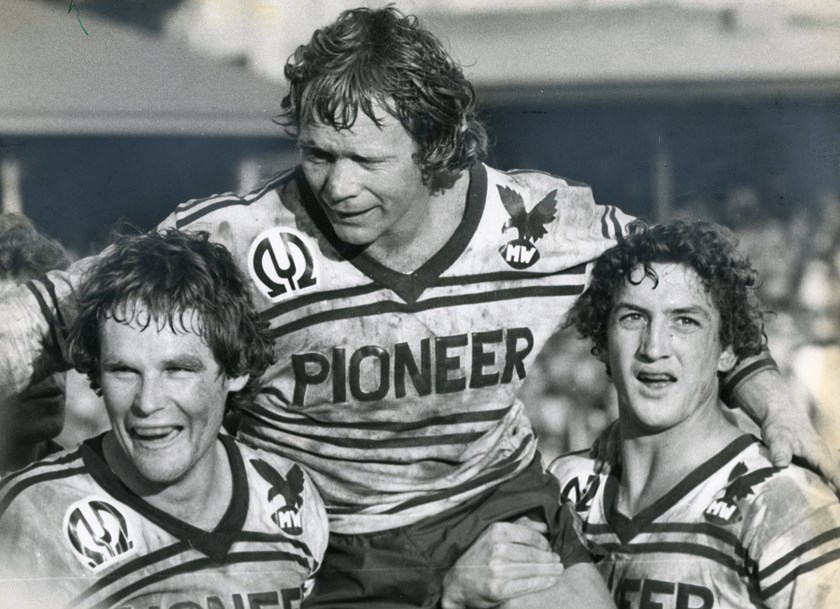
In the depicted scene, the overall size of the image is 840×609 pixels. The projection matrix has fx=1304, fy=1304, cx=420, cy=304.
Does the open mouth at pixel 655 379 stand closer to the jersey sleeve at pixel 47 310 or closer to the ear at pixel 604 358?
the ear at pixel 604 358

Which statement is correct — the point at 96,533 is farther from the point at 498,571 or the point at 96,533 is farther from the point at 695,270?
the point at 695,270

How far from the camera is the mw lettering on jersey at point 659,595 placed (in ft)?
11.2

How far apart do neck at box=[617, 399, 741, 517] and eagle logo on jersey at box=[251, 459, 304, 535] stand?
2.84 ft

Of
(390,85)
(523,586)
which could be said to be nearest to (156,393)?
(390,85)

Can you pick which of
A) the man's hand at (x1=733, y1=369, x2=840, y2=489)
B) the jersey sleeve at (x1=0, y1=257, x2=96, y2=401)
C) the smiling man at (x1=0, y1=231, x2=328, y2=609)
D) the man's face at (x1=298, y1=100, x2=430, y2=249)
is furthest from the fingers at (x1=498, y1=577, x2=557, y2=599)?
the jersey sleeve at (x1=0, y1=257, x2=96, y2=401)

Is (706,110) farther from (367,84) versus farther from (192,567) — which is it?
(192,567)

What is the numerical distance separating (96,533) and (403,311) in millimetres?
947

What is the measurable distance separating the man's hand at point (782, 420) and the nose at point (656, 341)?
26 centimetres

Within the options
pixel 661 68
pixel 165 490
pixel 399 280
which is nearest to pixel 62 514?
pixel 165 490

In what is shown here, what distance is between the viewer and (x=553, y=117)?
3.44 meters

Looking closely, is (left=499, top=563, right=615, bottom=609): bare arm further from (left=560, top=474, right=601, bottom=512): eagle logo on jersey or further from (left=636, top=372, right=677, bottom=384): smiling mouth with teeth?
(left=636, top=372, right=677, bottom=384): smiling mouth with teeth

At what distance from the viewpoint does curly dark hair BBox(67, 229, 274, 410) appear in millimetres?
3234

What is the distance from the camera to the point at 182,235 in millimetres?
3303

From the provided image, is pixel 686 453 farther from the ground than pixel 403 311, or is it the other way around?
pixel 403 311
